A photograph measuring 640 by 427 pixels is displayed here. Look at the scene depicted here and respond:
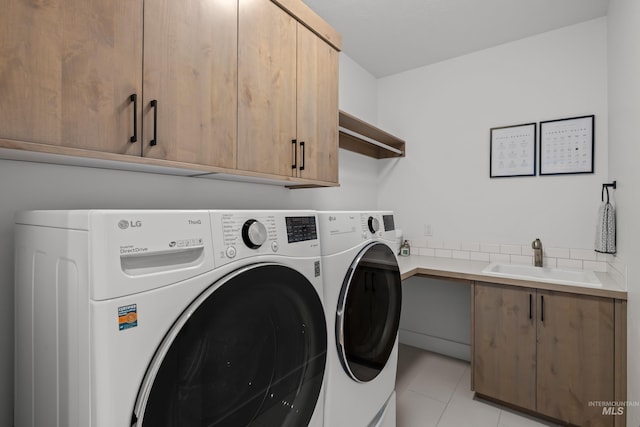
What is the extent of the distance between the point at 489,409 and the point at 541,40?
2.64 metres

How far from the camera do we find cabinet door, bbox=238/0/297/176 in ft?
4.12

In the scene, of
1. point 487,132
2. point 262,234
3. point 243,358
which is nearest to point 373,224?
point 262,234

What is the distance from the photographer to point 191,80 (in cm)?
107

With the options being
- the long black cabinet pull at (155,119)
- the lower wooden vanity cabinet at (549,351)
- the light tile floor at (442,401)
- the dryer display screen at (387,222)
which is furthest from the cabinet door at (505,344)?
the long black cabinet pull at (155,119)

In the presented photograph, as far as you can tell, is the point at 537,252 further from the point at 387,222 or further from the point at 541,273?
the point at 387,222

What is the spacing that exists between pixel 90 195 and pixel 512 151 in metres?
2.72

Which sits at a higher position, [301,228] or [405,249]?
[301,228]

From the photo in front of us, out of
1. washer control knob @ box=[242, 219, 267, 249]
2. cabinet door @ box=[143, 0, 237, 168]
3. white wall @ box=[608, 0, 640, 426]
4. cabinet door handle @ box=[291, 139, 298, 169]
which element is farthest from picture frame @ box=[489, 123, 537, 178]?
washer control knob @ box=[242, 219, 267, 249]

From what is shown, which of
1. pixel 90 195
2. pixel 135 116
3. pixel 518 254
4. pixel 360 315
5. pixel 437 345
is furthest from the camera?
pixel 437 345

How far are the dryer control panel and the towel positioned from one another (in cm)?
191

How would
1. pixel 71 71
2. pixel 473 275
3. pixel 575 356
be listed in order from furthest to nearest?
1. pixel 473 275
2. pixel 575 356
3. pixel 71 71

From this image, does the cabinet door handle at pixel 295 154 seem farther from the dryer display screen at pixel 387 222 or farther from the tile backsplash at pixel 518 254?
the tile backsplash at pixel 518 254

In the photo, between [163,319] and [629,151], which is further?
[629,151]

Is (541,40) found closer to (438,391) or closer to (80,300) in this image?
(438,391)
